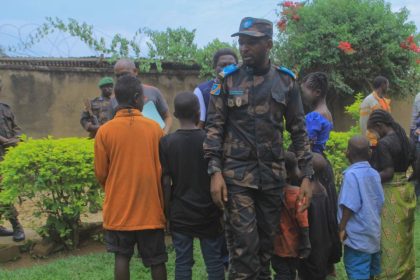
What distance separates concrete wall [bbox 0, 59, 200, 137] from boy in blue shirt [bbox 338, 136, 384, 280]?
22.5ft

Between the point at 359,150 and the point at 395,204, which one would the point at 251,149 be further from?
the point at 395,204

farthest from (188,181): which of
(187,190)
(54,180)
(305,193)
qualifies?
(54,180)

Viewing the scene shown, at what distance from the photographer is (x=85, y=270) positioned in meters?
4.35

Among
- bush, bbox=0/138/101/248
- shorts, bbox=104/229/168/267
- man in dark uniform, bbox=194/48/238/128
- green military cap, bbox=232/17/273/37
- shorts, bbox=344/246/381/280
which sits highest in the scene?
green military cap, bbox=232/17/273/37

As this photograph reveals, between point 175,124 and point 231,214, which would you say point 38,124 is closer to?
point 175,124

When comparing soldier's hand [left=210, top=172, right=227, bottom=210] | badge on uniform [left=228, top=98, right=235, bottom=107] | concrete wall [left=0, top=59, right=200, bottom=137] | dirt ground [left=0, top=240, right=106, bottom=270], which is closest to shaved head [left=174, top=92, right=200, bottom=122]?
badge on uniform [left=228, top=98, right=235, bottom=107]

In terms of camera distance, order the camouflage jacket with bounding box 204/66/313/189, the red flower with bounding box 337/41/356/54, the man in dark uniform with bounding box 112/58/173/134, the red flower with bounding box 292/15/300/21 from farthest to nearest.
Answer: the red flower with bounding box 292/15/300/21, the red flower with bounding box 337/41/356/54, the man in dark uniform with bounding box 112/58/173/134, the camouflage jacket with bounding box 204/66/313/189

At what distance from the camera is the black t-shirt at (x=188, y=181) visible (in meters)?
3.39

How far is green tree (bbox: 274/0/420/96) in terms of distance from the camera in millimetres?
10195

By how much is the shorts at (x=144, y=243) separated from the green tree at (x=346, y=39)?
7620 mm

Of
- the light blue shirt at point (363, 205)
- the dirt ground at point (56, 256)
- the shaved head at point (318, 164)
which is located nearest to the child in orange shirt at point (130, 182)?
the shaved head at point (318, 164)

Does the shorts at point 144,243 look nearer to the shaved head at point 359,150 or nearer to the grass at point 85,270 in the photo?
the grass at point 85,270

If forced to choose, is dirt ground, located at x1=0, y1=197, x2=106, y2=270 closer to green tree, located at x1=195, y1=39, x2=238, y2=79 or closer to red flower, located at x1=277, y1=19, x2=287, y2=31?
green tree, located at x1=195, y1=39, x2=238, y2=79

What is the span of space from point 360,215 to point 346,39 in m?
7.21
